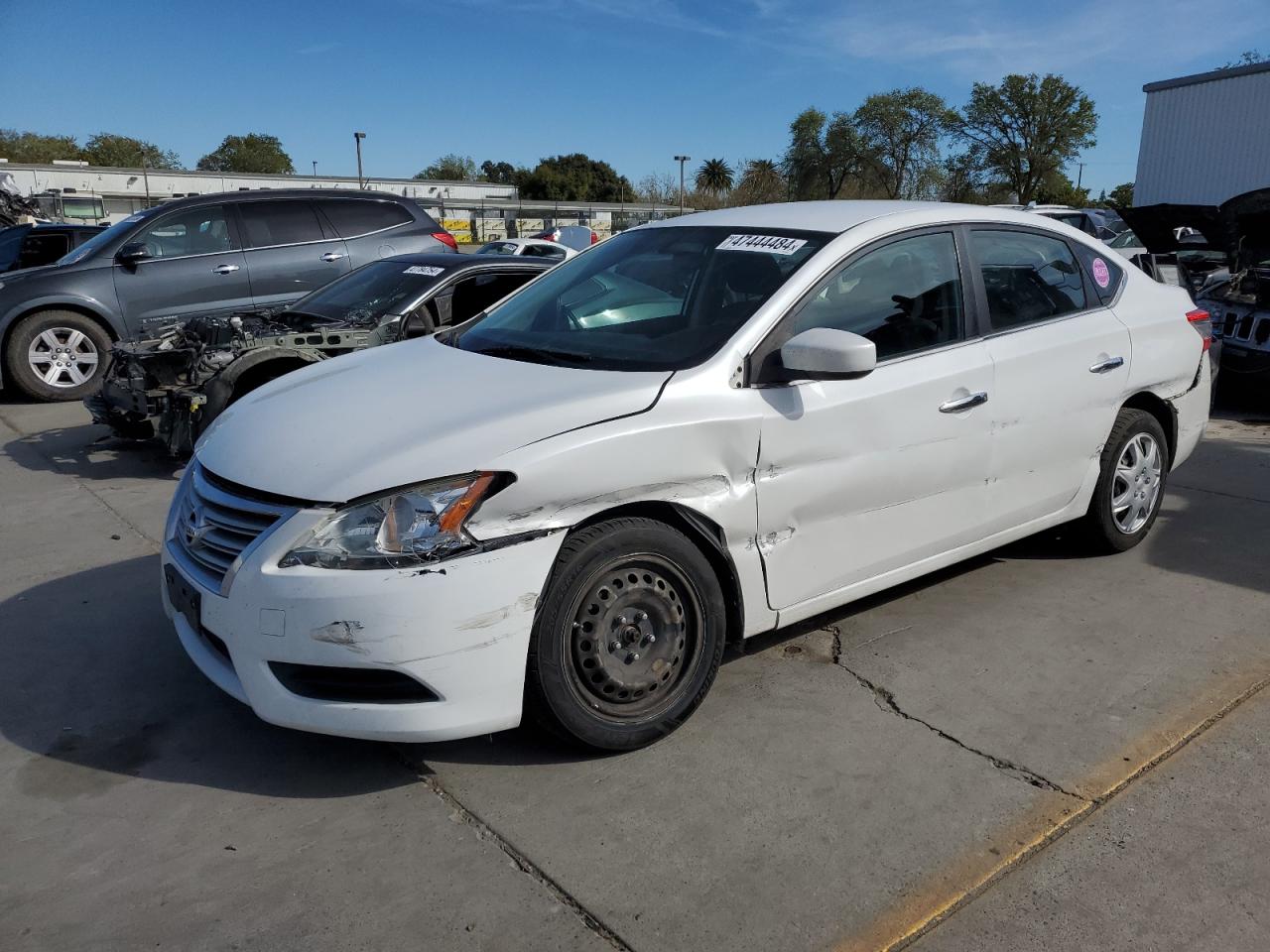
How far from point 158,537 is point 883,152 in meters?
55.3

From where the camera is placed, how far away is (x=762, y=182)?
60906mm

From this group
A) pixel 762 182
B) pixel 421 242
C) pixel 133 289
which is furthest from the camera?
pixel 762 182

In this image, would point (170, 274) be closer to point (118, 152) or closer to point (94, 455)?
point (94, 455)

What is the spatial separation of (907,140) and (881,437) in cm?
5466

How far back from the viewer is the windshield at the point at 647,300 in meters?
3.47

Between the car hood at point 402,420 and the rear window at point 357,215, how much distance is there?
21.7 ft

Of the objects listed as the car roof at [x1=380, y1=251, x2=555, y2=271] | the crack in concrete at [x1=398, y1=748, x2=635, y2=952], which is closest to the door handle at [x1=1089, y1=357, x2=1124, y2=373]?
the crack in concrete at [x1=398, y1=748, x2=635, y2=952]

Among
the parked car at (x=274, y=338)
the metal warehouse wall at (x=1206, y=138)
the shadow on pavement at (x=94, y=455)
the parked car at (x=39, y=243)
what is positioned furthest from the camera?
the metal warehouse wall at (x=1206, y=138)

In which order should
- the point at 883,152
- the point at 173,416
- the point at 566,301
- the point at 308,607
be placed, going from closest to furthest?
the point at 308,607
the point at 566,301
the point at 173,416
the point at 883,152

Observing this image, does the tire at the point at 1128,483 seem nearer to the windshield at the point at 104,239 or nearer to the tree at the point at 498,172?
the windshield at the point at 104,239

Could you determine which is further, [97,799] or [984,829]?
[97,799]

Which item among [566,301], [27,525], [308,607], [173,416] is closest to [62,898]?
[308,607]

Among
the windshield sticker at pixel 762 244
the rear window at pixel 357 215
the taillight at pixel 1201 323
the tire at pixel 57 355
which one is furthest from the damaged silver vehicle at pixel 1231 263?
the tire at pixel 57 355

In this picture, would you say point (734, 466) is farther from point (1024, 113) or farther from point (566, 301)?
point (1024, 113)
